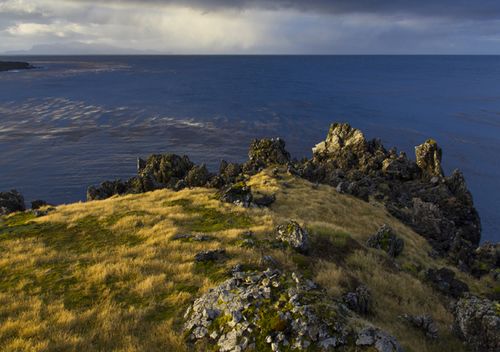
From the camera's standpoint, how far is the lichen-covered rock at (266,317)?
37.1 ft

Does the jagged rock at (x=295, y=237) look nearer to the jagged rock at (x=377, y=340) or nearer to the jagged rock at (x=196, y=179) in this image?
the jagged rock at (x=377, y=340)

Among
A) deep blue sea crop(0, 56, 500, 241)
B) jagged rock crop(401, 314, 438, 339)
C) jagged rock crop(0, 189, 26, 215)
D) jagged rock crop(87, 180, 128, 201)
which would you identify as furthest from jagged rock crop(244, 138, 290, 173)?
jagged rock crop(401, 314, 438, 339)

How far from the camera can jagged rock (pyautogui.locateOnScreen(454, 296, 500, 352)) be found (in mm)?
15173

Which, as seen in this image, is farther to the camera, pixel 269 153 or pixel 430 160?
pixel 430 160

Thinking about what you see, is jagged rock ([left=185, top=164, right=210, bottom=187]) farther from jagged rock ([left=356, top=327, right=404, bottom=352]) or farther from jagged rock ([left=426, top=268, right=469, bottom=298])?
jagged rock ([left=356, top=327, right=404, bottom=352])

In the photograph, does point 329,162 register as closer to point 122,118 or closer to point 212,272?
point 212,272

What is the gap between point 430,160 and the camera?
68.5m

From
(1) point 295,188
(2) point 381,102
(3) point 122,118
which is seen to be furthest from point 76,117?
(2) point 381,102

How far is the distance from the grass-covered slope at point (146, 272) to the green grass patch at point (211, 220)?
87mm

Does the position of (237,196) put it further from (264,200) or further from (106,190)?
(106,190)

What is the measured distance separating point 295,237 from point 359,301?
20.1 ft

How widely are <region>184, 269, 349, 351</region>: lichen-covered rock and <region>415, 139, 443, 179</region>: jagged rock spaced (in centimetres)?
6178

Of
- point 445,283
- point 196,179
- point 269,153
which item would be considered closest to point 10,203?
point 196,179

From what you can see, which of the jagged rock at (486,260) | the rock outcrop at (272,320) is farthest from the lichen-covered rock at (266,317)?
the jagged rock at (486,260)
